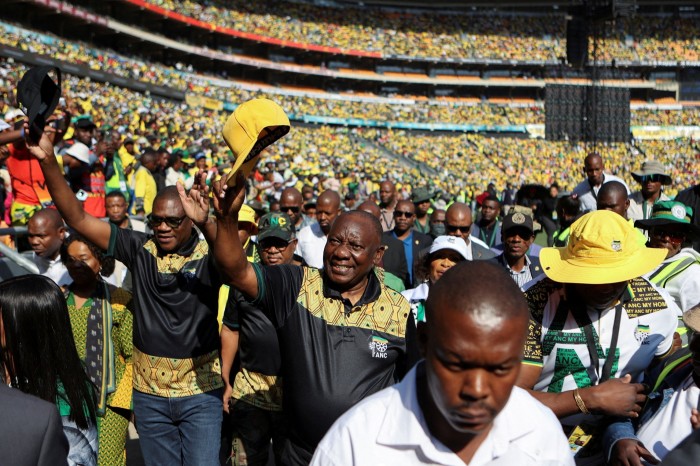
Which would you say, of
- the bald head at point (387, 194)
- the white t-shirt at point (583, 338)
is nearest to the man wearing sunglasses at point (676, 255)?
the white t-shirt at point (583, 338)

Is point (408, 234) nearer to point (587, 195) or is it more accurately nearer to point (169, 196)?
point (587, 195)

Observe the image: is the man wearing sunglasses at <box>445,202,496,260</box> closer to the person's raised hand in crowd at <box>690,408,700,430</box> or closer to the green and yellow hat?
the green and yellow hat

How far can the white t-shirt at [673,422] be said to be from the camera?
2455 millimetres

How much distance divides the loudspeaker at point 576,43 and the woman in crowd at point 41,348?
116 ft

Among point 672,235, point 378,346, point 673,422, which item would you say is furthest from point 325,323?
point 672,235

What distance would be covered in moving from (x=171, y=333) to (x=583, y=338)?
2.12m

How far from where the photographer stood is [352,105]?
49344 millimetres

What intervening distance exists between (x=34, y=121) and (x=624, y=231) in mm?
2604

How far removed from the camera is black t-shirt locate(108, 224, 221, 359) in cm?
385

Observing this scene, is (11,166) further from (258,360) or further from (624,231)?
(624,231)

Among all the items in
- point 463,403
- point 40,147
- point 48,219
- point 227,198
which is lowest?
point 48,219

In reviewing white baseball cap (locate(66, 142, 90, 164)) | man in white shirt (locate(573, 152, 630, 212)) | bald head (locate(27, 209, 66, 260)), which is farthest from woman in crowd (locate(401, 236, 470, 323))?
white baseball cap (locate(66, 142, 90, 164))

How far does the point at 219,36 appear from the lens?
4694 cm

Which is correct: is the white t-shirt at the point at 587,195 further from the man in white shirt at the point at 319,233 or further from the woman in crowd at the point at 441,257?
the woman in crowd at the point at 441,257
